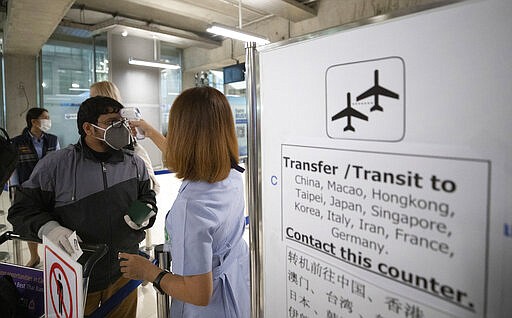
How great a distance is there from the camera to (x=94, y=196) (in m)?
1.67

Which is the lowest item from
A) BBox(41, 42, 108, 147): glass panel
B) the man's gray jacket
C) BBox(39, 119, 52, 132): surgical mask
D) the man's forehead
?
the man's gray jacket

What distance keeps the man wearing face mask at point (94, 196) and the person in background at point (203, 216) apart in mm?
488

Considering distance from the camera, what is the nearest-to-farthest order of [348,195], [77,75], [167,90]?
[348,195], [77,75], [167,90]

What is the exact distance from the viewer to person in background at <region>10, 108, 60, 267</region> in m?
3.59

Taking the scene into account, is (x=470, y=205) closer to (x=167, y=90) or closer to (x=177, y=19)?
(x=177, y=19)

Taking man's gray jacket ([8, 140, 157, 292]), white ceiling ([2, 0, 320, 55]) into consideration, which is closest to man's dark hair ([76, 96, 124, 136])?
man's gray jacket ([8, 140, 157, 292])

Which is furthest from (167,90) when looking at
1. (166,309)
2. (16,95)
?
(166,309)

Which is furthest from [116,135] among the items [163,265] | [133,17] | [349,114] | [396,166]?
[133,17]

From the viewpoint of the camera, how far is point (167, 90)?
25.9ft

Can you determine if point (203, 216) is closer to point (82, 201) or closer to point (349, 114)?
point (349, 114)

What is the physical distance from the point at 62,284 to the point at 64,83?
6176mm

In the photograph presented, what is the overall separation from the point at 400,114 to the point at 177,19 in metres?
6.58

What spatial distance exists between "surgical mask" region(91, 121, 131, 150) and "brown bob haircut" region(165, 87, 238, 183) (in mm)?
670

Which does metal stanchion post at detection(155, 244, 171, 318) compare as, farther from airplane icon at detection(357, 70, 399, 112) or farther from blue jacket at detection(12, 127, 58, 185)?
blue jacket at detection(12, 127, 58, 185)
